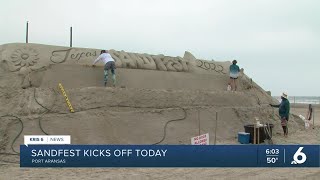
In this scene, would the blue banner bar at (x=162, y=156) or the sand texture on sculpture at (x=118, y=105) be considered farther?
the sand texture on sculpture at (x=118, y=105)

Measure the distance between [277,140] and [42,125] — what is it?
257 inches

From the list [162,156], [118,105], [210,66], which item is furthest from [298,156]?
[210,66]

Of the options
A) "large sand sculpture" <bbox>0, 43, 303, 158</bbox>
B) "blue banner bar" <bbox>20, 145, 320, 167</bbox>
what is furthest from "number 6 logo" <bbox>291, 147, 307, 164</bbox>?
"large sand sculpture" <bbox>0, 43, 303, 158</bbox>

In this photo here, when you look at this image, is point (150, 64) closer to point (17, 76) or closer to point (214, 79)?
point (214, 79)

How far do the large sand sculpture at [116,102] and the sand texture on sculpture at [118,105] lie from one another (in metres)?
0.02

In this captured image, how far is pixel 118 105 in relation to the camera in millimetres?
10367

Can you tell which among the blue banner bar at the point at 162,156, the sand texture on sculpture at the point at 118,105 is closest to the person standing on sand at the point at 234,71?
the sand texture on sculpture at the point at 118,105

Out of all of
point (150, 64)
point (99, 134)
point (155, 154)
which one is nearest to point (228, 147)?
point (155, 154)

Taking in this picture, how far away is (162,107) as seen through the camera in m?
11.0

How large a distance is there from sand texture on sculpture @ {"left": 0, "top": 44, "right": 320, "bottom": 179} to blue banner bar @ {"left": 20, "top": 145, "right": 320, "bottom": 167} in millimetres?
881

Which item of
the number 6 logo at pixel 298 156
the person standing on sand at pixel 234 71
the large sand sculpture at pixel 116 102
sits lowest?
the number 6 logo at pixel 298 156

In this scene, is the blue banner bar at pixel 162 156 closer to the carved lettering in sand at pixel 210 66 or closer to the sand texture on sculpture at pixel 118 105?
the sand texture on sculpture at pixel 118 105

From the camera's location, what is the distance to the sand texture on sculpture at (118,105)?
29.4 ft

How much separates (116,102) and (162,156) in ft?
15.3
